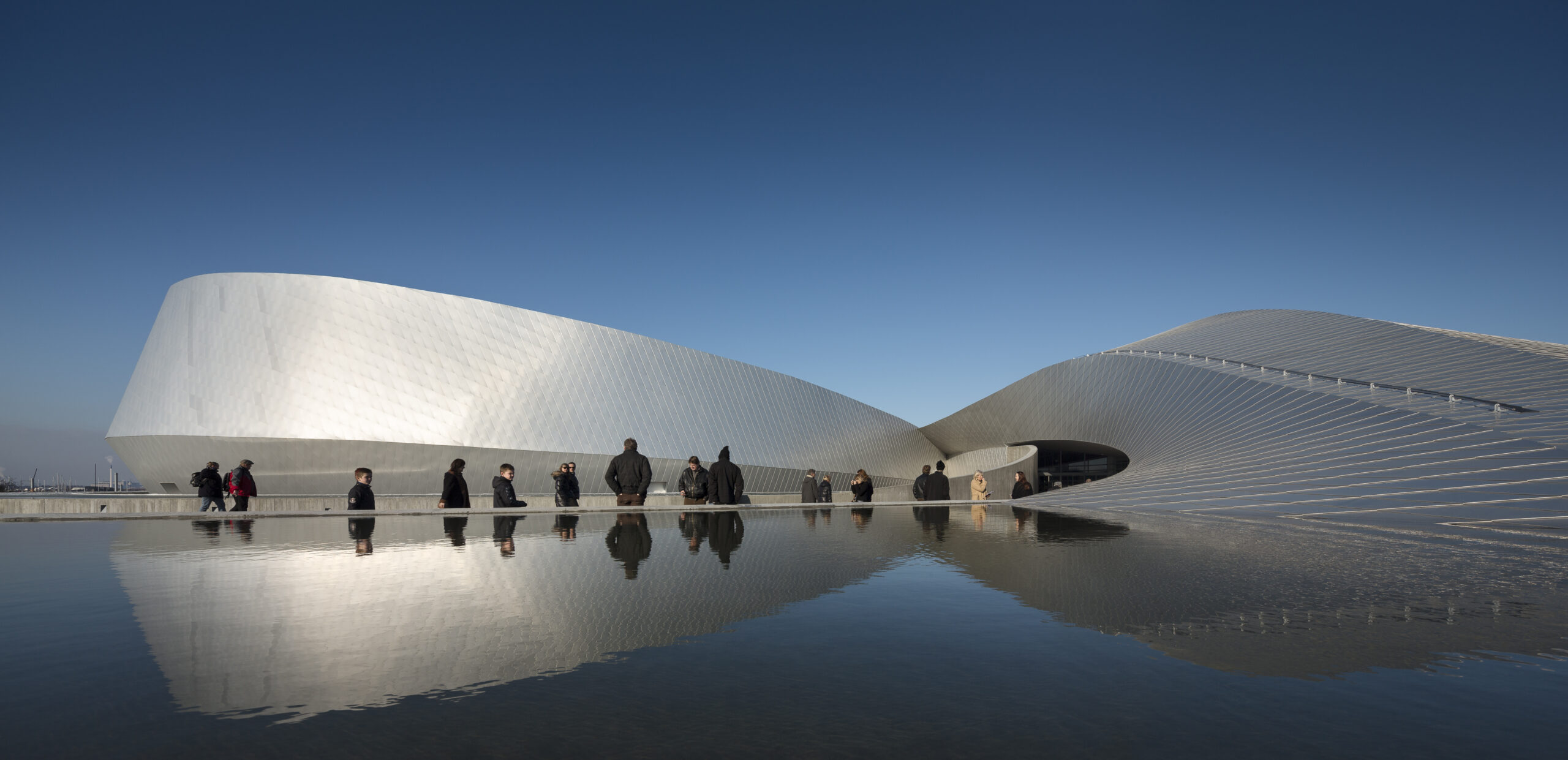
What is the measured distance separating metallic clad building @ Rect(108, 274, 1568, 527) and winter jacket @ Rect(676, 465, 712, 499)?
6085 mm

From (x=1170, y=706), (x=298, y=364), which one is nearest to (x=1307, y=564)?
(x=1170, y=706)

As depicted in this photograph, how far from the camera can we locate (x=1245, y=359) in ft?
60.7

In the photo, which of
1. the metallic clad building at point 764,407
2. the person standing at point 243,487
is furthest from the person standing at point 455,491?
the metallic clad building at point 764,407

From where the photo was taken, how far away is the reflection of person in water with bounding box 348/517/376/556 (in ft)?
17.3

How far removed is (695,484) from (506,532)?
5344 millimetres

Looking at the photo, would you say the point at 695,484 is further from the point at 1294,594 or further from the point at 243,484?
the point at 1294,594

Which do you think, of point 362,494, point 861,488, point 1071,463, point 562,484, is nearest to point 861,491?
point 861,488

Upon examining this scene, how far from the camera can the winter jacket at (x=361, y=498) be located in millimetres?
9695

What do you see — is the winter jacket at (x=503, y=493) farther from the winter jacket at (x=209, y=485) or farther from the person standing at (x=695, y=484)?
the winter jacket at (x=209, y=485)

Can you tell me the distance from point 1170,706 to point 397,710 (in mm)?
1852

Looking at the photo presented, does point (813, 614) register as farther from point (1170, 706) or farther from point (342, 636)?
point (342, 636)

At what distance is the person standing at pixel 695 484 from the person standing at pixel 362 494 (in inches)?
170

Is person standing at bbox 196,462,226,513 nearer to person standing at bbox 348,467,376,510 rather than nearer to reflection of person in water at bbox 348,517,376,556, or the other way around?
person standing at bbox 348,467,376,510

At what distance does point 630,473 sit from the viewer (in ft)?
34.5
